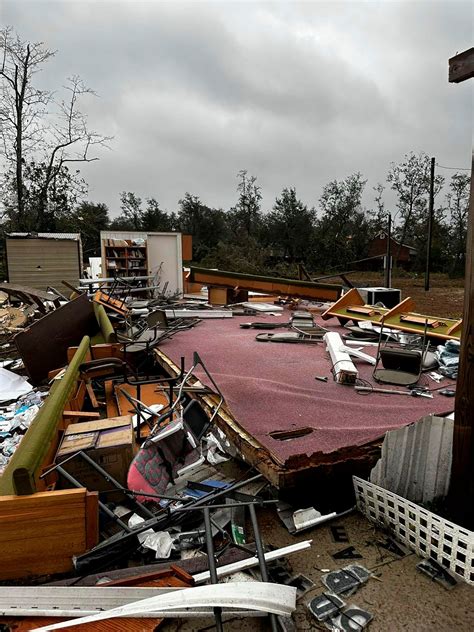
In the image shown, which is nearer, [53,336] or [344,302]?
[53,336]

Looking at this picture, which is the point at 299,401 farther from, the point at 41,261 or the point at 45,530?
the point at 41,261

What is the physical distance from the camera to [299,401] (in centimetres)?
338

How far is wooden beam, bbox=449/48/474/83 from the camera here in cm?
186

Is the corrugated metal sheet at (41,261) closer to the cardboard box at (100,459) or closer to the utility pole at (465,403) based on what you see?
the cardboard box at (100,459)

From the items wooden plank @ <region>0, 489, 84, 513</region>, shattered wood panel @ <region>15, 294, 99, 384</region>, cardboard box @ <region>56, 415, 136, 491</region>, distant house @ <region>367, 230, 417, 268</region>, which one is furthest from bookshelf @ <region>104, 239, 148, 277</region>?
distant house @ <region>367, 230, 417, 268</region>

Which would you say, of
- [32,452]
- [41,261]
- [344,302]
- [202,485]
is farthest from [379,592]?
[41,261]

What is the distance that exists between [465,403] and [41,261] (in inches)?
575

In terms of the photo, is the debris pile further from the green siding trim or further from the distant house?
the distant house

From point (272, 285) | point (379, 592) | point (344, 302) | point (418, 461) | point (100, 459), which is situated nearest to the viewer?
point (379, 592)

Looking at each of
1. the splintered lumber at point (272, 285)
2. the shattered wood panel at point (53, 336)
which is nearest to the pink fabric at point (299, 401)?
the shattered wood panel at point (53, 336)

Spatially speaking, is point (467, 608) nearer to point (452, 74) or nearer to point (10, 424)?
point (452, 74)

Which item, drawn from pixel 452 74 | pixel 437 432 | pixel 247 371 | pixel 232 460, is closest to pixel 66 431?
pixel 232 460

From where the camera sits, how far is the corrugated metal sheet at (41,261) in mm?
13688

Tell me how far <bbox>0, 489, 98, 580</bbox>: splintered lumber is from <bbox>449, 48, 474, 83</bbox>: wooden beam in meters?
2.76
